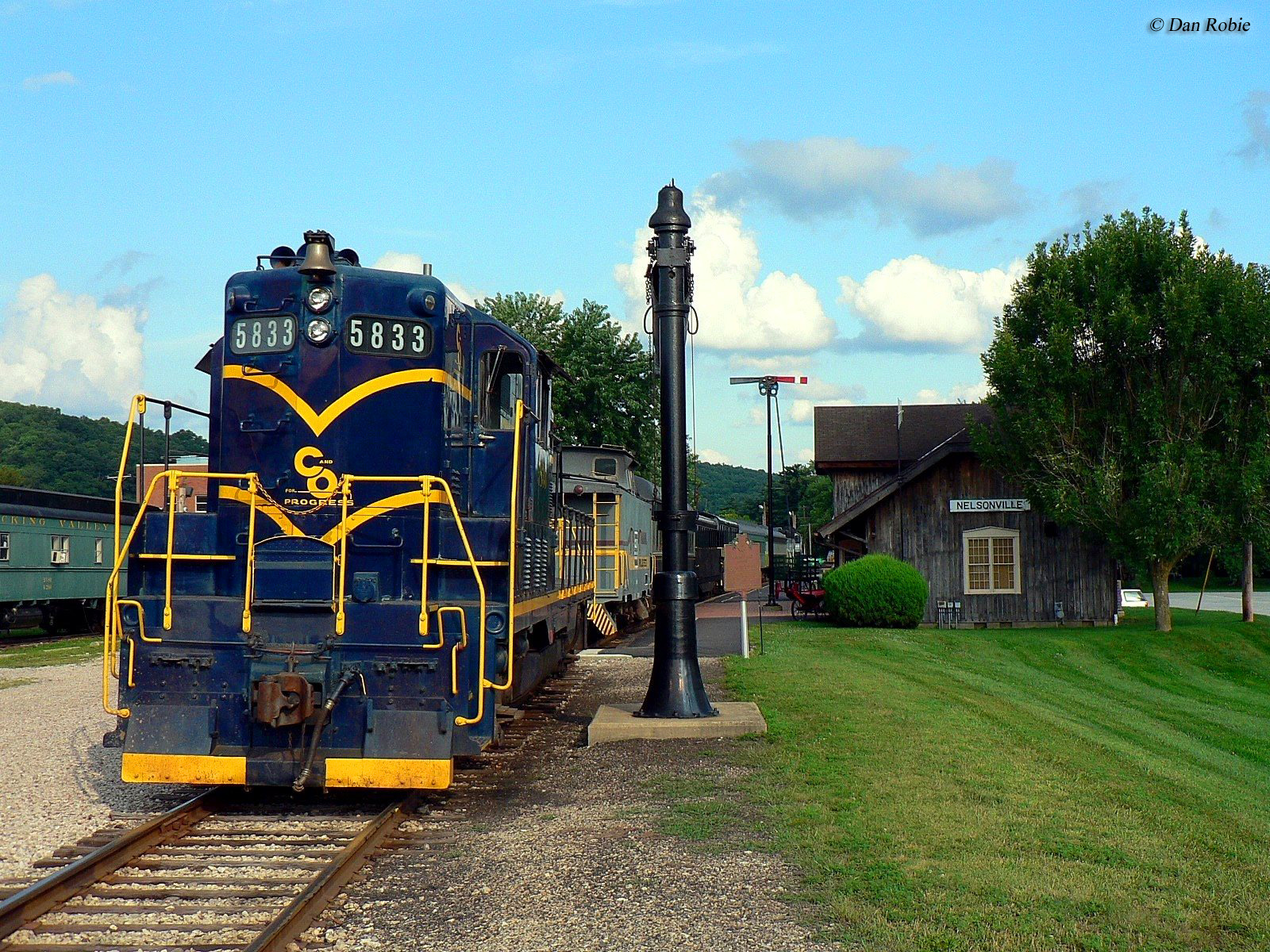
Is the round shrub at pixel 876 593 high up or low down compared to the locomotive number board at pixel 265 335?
down

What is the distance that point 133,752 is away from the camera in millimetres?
7484

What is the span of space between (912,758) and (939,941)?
4402mm

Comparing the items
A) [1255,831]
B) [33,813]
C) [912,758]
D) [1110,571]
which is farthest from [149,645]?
[1110,571]

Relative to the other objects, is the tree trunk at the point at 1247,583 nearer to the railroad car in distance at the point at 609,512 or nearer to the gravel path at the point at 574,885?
the railroad car in distance at the point at 609,512

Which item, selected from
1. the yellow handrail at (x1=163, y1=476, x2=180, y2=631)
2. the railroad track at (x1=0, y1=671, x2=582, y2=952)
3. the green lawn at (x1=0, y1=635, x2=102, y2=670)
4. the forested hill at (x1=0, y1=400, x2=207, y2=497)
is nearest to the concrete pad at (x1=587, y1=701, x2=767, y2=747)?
the railroad track at (x1=0, y1=671, x2=582, y2=952)

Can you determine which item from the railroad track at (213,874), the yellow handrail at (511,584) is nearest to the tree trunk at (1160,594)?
the railroad track at (213,874)

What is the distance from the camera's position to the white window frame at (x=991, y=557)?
28562 mm

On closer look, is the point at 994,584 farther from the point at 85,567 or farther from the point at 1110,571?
the point at 85,567

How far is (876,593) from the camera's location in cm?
2612

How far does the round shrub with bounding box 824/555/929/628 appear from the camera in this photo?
26.1 m

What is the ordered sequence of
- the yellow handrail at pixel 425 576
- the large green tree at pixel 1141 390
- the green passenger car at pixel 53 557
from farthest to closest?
the green passenger car at pixel 53 557 < the large green tree at pixel 1141 390 < the yellow handrail at pixel 425 576

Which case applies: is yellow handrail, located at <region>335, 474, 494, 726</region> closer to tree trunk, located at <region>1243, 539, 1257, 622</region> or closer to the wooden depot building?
the wooden depot building

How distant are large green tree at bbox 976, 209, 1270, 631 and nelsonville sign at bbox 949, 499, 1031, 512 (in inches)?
61.3

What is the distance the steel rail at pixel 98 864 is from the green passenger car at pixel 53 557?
1844cm
